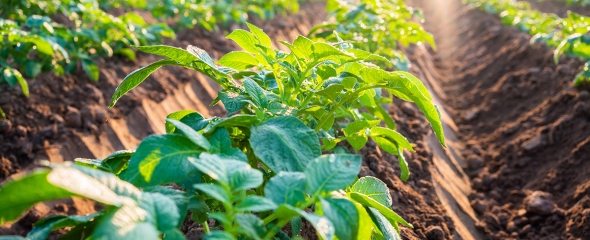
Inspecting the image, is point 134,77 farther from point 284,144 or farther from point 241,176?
point 241,176

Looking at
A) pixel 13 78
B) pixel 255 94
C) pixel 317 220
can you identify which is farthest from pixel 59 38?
pixel 317 220

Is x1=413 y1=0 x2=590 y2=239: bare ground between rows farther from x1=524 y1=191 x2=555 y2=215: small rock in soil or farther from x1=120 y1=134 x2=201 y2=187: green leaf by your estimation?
x1=120 y1=134 x2=201 y2=187: green leaf

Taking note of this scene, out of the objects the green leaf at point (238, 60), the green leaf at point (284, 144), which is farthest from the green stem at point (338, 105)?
the green leaf at point (238, 60)

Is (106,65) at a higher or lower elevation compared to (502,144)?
higher

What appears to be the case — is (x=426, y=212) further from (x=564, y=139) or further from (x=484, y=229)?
(x=564, y=139)

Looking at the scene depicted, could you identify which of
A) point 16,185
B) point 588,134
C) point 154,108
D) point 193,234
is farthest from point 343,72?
point 588,134

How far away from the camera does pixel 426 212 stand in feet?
9.21

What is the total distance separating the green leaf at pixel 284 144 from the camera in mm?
1421

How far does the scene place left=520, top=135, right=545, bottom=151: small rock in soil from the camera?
4.23 meters

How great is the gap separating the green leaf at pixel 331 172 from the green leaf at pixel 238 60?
77 centimetres

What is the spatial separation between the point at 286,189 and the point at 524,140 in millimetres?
3784

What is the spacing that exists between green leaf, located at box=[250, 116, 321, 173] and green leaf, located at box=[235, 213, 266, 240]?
24cm

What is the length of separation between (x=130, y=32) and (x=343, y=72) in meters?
3.08

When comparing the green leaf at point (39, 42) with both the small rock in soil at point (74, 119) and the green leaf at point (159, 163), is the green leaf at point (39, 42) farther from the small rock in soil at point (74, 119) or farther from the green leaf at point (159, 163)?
the green leaf at point (159, 163)
